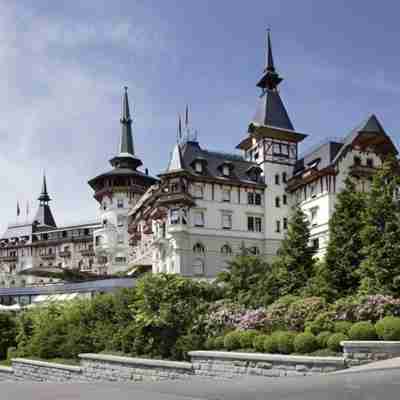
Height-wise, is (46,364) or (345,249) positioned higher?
(345,249)

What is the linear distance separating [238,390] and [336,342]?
7.79m

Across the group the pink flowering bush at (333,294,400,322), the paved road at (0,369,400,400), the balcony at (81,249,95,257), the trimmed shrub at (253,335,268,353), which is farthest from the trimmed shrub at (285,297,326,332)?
the balcony at (81,249,95,257)

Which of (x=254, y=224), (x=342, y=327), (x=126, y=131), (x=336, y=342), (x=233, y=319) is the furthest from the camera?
(x=126, y=131)

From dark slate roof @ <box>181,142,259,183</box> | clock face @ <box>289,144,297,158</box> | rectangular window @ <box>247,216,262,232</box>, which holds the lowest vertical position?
rectangular window @ <box>247,216,262,232</box>

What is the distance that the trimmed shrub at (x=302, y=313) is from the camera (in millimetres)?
21323

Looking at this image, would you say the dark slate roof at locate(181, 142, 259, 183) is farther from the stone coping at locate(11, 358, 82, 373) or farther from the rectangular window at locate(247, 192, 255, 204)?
the stone coping at locate(11, 358, 82, 373)

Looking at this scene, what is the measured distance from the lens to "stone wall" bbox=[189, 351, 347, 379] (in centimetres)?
1581

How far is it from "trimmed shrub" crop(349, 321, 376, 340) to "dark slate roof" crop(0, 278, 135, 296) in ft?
99.4

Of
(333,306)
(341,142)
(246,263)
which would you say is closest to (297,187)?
(341,142)

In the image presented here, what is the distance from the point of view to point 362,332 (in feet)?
58.5

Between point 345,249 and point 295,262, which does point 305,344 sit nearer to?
point 345,249

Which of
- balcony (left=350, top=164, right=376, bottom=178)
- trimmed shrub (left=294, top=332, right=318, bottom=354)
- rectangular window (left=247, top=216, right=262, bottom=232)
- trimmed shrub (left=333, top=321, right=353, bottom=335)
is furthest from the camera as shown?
rectangular window (left=247, top=216, right=262, bottom=232)

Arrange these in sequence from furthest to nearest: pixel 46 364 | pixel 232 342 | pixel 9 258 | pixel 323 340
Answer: pixel 9 258 < pixel 46 364 < pixel 232 342 < pixel 323 340

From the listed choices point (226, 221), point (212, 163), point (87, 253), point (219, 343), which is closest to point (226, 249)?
point (226, 221)
